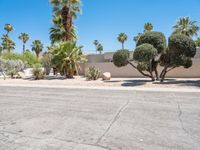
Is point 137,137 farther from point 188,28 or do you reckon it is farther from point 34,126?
point 188,28

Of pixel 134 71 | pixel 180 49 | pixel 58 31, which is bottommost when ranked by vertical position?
pixel 134 71

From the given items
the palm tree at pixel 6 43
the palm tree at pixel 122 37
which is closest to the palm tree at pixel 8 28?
the palm tree at pixel 6 43

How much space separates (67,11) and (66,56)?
703cm

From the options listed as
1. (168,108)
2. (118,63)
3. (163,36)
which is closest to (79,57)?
(118,63)

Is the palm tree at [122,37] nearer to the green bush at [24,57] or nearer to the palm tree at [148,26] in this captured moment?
the palm tree at [148,26]

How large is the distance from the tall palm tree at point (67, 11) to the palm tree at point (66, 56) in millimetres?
3957

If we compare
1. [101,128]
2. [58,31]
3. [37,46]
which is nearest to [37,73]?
[58,31]

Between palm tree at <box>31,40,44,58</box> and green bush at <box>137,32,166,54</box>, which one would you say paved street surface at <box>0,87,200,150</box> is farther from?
palm tree at <box>31,40,44,58</box>

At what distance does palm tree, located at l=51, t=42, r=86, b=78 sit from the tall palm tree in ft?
13.0

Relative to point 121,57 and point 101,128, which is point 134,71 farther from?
point 101,128

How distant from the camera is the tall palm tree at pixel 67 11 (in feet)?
97.7

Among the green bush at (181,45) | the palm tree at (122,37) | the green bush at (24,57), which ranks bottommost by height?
the green bush at (181,45)

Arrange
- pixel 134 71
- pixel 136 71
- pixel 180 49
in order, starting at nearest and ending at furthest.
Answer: pixel 180 49, pixel 136 71, pixel 134 71

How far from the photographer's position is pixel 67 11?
97.6ft
